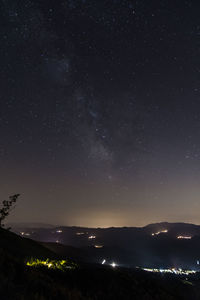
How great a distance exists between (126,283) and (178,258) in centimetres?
17427

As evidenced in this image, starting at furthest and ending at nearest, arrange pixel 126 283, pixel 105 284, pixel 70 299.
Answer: pixel 126 283
pixel 105 284
pixel 70 299

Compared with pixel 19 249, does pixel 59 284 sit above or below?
below

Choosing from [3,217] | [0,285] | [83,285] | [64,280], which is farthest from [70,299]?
[3,217]

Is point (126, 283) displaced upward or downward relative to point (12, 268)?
downward

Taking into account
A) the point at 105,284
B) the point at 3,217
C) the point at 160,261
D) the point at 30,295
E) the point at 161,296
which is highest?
the point at 3,217

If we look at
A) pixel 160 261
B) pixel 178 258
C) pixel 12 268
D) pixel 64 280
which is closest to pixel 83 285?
pixel 64 280

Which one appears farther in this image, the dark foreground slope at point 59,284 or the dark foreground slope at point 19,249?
the dark foreground slope at point 19,249

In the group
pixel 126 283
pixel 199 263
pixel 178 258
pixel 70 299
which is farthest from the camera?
pixel 178 258

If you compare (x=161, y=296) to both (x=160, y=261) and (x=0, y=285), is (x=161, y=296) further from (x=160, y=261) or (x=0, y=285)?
(x=160, y=261)

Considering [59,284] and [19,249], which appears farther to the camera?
[19,249]

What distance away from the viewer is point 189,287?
52906 millimetres

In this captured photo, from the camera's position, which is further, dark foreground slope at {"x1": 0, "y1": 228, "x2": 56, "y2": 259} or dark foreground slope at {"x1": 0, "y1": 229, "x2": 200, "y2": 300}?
dark foreground slope at {"x1": 0, "y1": 228, "x2": 56, "y2": 259}

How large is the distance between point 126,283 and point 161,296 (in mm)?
3042

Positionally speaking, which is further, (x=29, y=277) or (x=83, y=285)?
(x=83, y=285)
